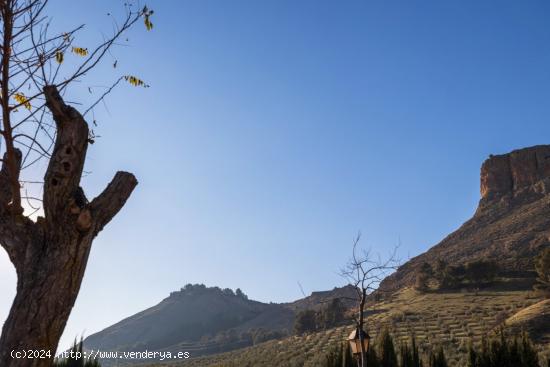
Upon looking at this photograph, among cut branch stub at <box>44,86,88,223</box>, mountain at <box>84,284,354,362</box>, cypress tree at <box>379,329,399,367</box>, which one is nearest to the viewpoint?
cut branch stub at <box>44,86,88,223</box>

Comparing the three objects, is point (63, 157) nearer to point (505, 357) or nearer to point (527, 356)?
point (505, 357)

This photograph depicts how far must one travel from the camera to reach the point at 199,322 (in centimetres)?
8619

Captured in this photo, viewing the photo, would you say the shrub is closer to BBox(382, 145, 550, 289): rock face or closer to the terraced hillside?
the terraced hillside

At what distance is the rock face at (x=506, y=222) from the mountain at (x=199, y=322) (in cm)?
1354

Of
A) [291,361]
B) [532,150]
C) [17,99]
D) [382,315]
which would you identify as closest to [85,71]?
[17,99]

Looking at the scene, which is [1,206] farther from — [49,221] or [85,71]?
[85,71]

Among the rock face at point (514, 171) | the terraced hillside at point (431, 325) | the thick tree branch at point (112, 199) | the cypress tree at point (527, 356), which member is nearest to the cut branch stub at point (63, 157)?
the thick tree branch at point (112, 199)

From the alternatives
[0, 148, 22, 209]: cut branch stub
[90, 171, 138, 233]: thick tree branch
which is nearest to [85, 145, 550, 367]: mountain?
[90, 171, 138, 233]: thick tree branch

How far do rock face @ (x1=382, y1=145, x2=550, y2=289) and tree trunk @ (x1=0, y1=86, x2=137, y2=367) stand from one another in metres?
48.1

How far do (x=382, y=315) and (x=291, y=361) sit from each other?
46.2ft

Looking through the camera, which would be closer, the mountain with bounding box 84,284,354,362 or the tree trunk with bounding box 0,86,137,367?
the tree trunk with bounding box 0,86,137,367

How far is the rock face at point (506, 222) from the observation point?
53094 millimetres

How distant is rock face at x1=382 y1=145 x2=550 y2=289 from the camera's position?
53094mm

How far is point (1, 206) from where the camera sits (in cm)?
397
